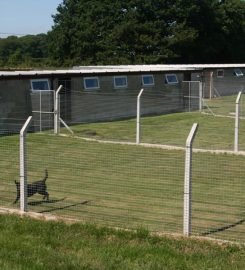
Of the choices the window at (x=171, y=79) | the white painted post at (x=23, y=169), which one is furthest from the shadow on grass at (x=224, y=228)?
the window at (x=171, y=79)

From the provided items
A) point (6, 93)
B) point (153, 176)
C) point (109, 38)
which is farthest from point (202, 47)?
point (153, 176)

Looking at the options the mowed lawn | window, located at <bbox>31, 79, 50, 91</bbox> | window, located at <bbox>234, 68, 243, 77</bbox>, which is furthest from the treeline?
the mowed lawn

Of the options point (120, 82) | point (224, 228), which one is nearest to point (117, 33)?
point (120, 82)

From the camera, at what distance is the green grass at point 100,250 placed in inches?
226

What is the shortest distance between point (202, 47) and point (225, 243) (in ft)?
193

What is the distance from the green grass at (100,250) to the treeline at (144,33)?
171 feet

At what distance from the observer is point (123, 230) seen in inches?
278

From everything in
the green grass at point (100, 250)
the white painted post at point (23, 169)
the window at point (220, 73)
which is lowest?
the green grass at point (100, 250)

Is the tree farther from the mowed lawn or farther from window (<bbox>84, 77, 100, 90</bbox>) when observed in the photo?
the mowed lawn

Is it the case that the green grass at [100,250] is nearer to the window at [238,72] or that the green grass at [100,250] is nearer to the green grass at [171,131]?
the green grass at [171,131]

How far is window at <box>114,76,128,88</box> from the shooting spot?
2791 cm

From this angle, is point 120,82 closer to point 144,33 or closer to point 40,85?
point 40,85

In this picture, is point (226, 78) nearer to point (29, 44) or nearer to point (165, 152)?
point (165, 152)

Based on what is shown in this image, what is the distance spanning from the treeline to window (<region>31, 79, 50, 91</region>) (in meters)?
36.0
